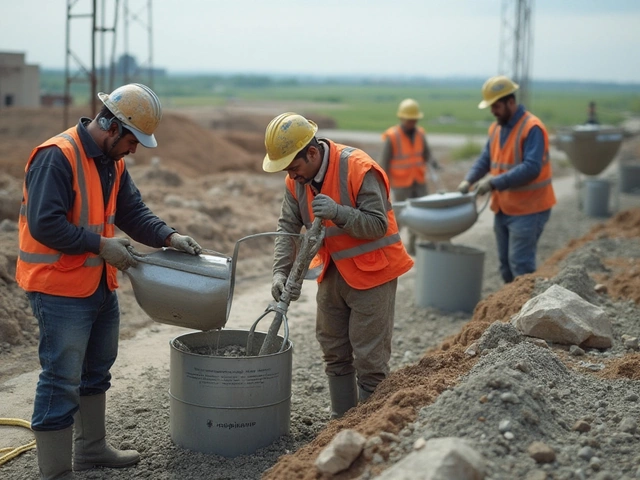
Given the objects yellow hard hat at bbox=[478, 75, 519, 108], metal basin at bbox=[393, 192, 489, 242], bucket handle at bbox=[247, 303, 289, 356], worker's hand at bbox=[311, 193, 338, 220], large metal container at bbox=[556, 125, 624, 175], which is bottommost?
bucket handle at bbox=[247, 303, 289, 356]

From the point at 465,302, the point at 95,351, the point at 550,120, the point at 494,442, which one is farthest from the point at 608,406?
the point at 550,120

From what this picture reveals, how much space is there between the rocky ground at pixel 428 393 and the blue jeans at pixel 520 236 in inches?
8.6

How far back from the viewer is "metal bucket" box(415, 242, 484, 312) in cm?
756

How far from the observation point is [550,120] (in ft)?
181

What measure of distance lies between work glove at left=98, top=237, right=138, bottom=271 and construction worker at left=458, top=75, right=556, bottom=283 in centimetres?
365

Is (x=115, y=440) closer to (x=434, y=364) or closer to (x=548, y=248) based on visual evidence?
(x=434, y=364)

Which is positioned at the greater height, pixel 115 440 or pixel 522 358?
pixel 522 358

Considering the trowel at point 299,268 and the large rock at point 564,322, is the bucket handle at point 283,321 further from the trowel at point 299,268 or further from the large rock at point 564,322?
the large rock at point 564,322

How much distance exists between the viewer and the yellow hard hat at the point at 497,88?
22.4 ft

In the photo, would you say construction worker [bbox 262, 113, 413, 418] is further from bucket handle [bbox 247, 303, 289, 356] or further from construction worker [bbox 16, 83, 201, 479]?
construction worker [bbox 16, 83, 201, 479]

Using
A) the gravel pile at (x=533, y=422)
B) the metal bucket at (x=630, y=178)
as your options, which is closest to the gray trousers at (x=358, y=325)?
the gravel pile at (x=533, y=422)

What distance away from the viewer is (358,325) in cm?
441

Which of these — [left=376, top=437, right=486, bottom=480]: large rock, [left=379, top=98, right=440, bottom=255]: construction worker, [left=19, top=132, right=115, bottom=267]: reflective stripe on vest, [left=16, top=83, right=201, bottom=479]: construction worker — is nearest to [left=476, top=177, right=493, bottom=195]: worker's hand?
[left=379, top=98, right=440, bottom=255]: construction worker

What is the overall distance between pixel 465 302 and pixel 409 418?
4.15 meters
